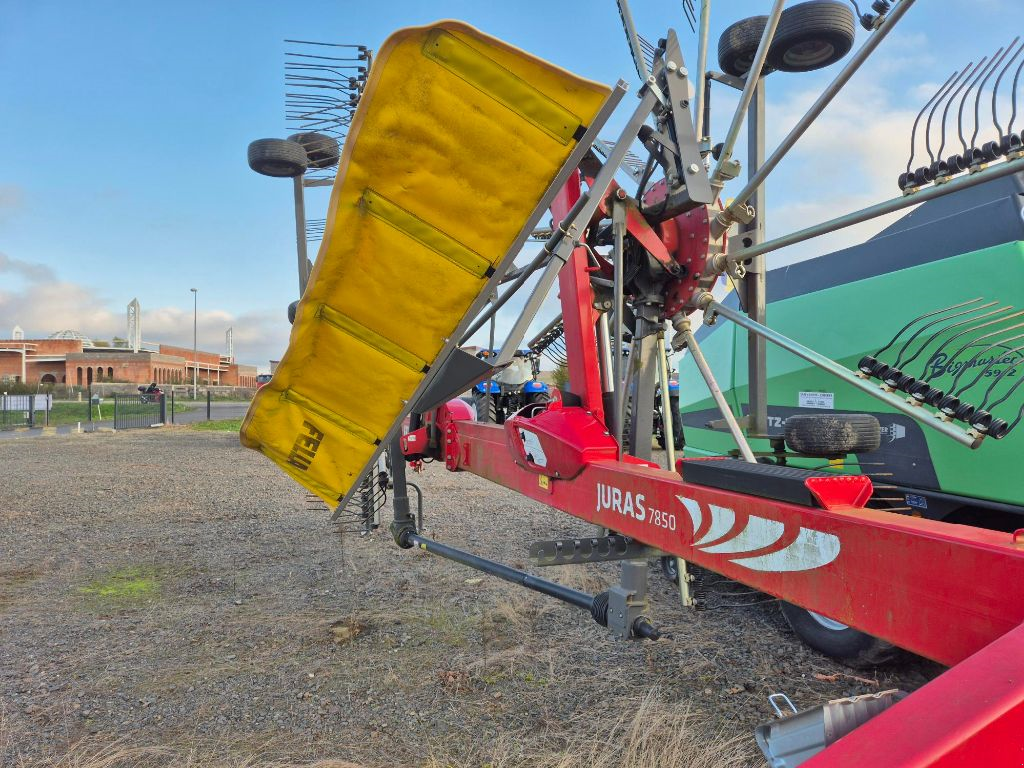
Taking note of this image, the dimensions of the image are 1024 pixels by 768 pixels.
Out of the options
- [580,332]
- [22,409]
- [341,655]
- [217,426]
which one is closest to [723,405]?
[580,332]

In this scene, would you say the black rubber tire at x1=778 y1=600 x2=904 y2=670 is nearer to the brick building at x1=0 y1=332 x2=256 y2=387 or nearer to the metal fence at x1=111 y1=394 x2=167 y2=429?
the metal fence at x1=111 y1=394 x2=167 y2=429

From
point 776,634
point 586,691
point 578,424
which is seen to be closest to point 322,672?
point 586,691

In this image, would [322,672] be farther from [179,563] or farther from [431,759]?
[179,563]

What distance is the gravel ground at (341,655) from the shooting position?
8.84 feet

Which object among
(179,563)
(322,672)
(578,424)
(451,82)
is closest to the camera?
(451,82)

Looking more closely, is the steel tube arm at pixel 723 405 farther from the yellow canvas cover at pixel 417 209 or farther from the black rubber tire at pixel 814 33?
the black rubber tire at pixel 814 33

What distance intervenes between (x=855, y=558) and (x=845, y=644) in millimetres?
2137

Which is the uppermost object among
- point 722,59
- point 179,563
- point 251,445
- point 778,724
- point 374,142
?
point 722,59

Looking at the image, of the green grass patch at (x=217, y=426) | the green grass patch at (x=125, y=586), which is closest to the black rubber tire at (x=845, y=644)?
the green grass patch at (x=125, y=586)

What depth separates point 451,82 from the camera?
2062 mm

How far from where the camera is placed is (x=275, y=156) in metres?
3.30

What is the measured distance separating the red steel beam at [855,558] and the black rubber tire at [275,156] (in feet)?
7.58

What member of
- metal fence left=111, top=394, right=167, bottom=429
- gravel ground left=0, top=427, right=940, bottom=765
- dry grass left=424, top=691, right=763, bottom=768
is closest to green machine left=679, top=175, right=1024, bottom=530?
gravel ground left=0, top=427, right=940, bottom=765

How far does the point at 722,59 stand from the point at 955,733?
2888 mm
